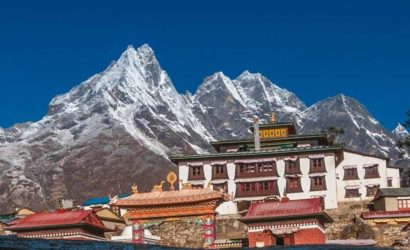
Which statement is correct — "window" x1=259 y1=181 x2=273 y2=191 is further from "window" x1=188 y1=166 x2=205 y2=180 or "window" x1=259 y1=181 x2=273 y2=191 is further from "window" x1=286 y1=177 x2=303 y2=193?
"window" x1=188 y1=166 x2=205 y2=180

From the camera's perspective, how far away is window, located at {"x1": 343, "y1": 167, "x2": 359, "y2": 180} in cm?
7656

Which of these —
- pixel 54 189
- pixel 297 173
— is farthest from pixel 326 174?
pixel 54 189

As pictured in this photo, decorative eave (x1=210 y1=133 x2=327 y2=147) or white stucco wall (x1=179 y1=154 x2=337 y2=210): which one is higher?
decorative eave (x1=210 y1=133 x2=327 y2=147)

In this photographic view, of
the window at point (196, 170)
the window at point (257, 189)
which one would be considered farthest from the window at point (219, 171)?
the window at point (257, 189)

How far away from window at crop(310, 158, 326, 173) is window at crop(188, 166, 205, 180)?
37.4 ft

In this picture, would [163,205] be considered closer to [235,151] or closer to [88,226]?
[88,226]

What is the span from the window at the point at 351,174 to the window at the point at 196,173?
49.7 ft

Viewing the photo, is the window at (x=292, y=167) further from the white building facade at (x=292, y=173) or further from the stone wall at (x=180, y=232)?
the stone wall at (x=180, y=232)

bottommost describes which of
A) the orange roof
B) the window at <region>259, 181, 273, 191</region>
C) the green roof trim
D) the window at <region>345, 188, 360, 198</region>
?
the orange roof

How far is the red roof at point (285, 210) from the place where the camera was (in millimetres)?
35438

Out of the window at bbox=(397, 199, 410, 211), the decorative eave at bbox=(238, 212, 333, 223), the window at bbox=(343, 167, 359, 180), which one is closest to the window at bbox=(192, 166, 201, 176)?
the window at bbox=(343, 167, 359, 180)

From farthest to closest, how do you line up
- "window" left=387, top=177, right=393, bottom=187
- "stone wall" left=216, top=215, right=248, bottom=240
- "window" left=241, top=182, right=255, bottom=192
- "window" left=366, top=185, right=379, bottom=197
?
"window" left=387, top=177, right=393, bottom=187 < "window" left=366, top=185, right=379, bottom=197 < "window" left=241, top=182, right=255, bottom=192 < "stone wall" left=216, top=215, right=248, bottom=240

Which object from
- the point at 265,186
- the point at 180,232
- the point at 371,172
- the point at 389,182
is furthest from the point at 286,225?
the point at 389,182

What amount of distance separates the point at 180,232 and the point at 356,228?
1906 centimetres
